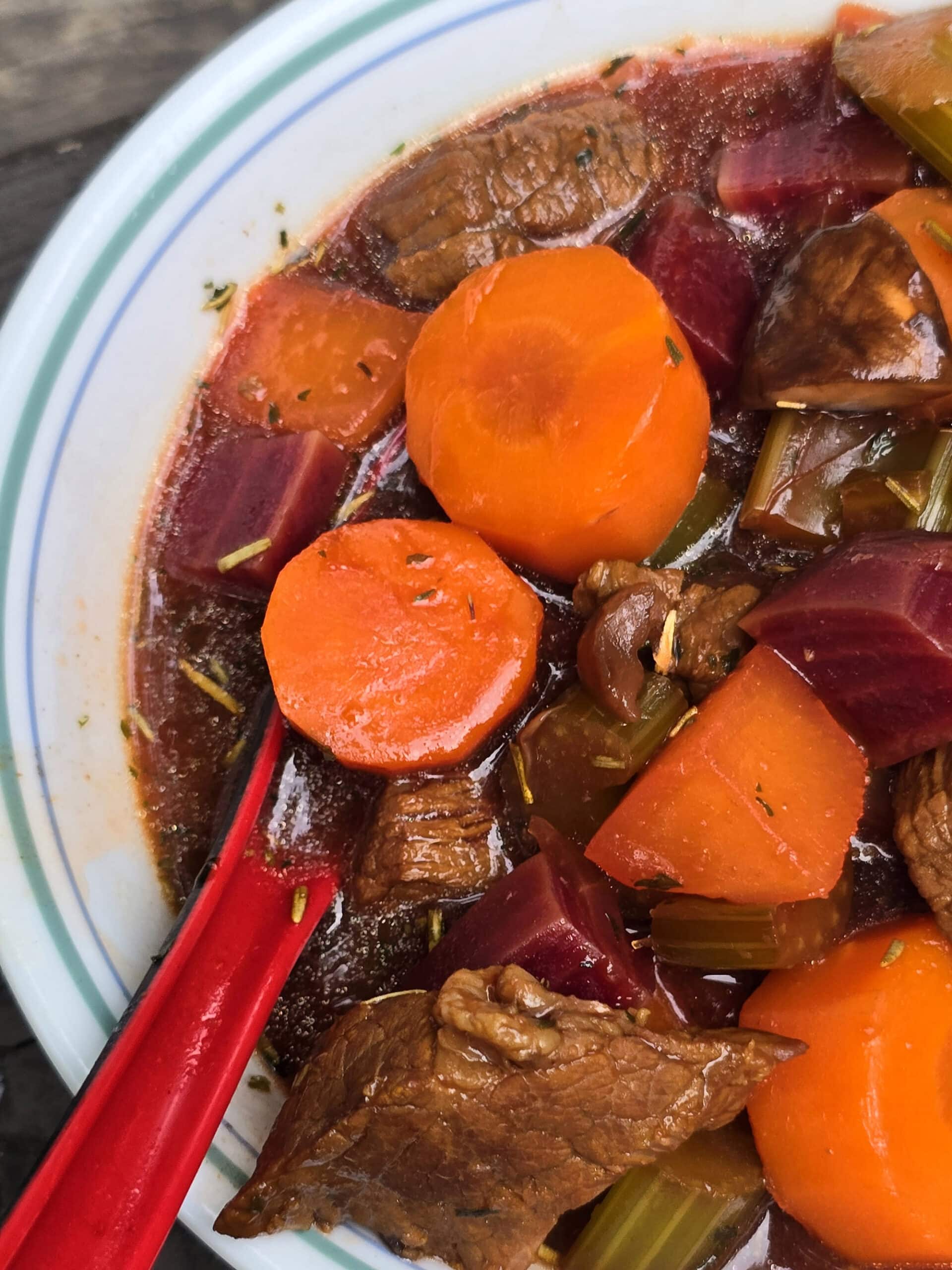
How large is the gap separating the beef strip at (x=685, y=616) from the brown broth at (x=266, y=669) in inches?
5.7

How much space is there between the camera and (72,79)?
269 cm

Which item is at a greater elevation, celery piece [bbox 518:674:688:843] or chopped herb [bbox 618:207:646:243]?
chopped herb [bbox 618:207:646:243]

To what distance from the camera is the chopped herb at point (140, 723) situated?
91.0 inches

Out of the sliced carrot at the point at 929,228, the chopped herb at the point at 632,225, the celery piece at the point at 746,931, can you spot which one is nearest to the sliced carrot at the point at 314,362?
the chopped herb at the point at 632,225

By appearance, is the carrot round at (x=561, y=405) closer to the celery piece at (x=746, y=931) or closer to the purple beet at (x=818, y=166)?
the purple beet at (x=818, y=166)

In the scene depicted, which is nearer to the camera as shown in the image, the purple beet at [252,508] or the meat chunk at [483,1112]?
the meat chunk at [483,1112]

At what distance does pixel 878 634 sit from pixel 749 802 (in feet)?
1.40

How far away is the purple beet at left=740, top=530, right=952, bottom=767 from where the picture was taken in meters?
1.82

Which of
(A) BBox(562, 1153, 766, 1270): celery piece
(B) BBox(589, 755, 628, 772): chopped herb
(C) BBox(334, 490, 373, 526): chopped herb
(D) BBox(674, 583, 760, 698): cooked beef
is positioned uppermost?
(C) BBox(334, 490, 373, 526): chopped herb

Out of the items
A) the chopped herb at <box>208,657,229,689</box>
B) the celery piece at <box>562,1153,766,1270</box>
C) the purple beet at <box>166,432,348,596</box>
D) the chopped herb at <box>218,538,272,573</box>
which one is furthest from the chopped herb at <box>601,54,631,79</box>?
the celery piece at <box>562,1153,766,1270</box>

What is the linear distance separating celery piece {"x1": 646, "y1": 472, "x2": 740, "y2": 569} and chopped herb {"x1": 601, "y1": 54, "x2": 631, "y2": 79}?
3.52 ft

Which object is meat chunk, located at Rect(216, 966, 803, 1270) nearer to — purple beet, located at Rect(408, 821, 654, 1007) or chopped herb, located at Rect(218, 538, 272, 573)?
purple beet, located at Rect(408, 821, 654, 1007)

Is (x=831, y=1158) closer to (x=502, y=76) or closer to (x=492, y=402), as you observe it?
(x=492, y=402)

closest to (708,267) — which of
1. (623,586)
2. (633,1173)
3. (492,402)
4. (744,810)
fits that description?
(492,402)
